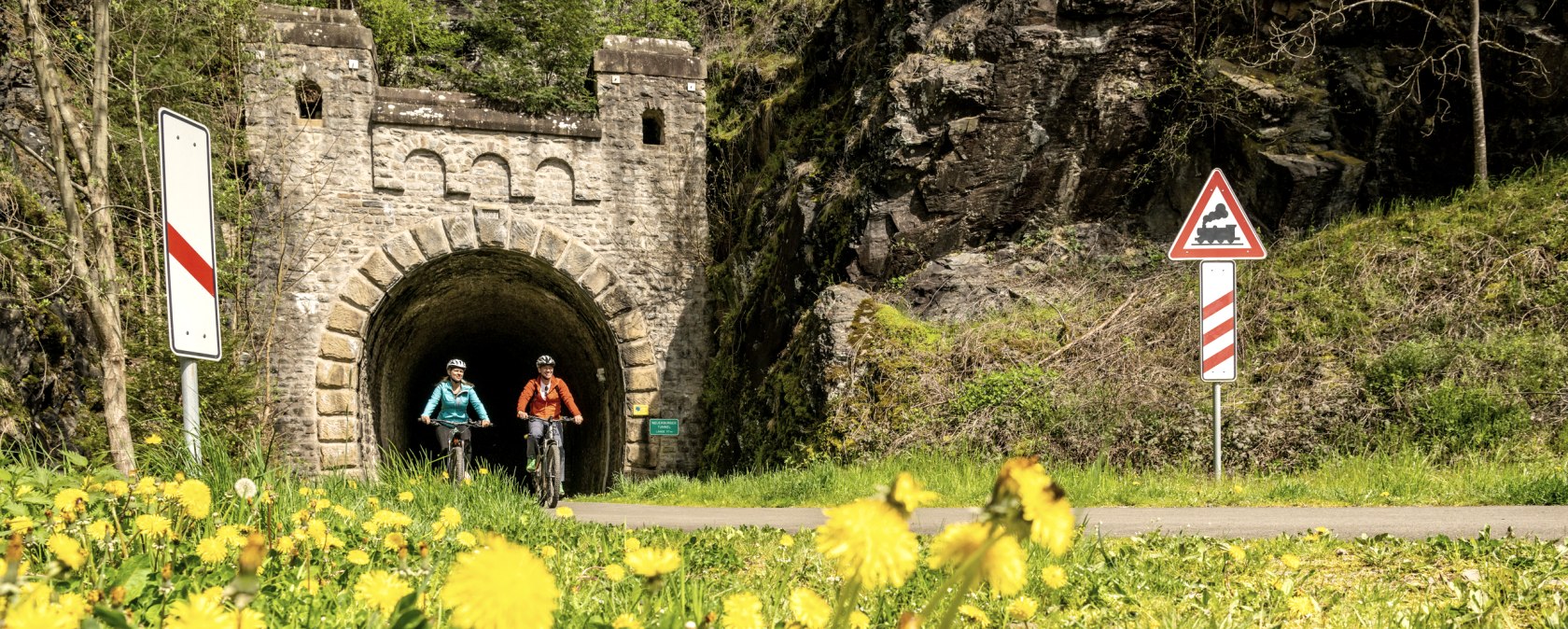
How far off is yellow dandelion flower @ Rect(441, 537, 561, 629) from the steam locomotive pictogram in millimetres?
7176

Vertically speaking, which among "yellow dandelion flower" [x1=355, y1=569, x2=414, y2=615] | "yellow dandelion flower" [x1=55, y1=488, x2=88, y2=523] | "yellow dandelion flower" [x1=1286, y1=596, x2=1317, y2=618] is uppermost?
"yellow dandelion flower" [x1=355, y1=569, x2=414, y2=615]

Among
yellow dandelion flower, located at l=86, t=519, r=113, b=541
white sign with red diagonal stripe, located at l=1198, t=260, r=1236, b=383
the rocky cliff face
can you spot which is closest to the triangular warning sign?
white sign with red diagonal stripe, located at l=1198, t=260, r=1236, b=383

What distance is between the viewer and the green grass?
18.9 ft

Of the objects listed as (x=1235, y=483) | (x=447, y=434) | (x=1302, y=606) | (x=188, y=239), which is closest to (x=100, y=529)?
(x=188, y=239)

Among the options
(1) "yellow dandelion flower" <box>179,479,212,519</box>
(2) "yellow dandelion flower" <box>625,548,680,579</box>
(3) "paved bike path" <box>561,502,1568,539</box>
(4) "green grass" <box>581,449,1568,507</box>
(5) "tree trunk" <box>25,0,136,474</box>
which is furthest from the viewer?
(5) "tree trunk" <box>25,0,136,474</box>

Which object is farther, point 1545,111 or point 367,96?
point 367,96

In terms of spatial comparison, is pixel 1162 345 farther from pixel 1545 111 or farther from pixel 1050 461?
pixel 1545 111

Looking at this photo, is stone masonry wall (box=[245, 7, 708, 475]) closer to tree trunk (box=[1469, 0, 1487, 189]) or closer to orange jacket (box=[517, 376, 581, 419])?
orange jacket (box=[517, 376, 581, 419])

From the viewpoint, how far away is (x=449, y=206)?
13.7 metres

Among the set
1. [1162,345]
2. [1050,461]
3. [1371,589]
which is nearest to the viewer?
[1371,589]

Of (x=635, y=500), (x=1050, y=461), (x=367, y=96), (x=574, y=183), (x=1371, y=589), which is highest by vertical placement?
(x=367, y=96)

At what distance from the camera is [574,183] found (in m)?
14.2

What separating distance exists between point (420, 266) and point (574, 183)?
2469mm

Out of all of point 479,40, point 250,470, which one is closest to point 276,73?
point 479,40
